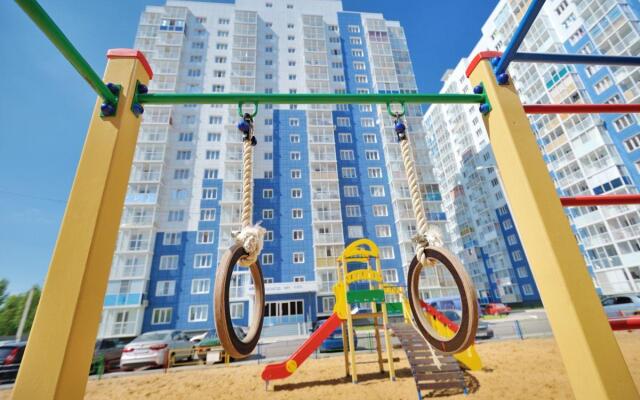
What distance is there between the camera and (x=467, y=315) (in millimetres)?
1777

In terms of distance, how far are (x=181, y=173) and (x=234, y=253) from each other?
31.9 meters

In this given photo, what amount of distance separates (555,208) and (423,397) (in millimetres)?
6667

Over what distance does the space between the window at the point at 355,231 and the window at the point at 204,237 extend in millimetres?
14357

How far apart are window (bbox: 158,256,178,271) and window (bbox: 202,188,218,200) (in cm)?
671

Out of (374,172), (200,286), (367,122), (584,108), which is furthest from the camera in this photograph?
(367,122)

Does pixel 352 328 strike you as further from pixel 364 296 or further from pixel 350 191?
pixel 350 191

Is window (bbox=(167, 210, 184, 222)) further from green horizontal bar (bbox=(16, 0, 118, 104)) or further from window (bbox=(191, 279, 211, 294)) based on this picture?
green horizontal bar (bbox=(16, 0, 118, 104))

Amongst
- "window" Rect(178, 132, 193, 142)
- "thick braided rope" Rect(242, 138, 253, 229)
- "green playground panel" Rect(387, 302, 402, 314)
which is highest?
"window" Rect(178, 132, 193, 142)

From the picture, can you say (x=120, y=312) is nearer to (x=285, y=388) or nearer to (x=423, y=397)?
(x=285, y=388)

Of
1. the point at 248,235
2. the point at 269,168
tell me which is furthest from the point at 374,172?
the point at 248,235

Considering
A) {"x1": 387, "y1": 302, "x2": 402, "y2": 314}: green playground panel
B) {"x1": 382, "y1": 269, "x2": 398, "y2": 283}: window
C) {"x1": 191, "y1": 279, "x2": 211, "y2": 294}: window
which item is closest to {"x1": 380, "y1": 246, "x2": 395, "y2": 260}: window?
{"x1": 382, "y1": 269, "x2": 398, "y2": 283}: window

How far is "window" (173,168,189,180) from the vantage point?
98.3ft

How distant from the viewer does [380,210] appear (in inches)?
1242

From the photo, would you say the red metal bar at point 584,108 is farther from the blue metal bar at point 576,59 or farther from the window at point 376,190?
the window at point 376,190
